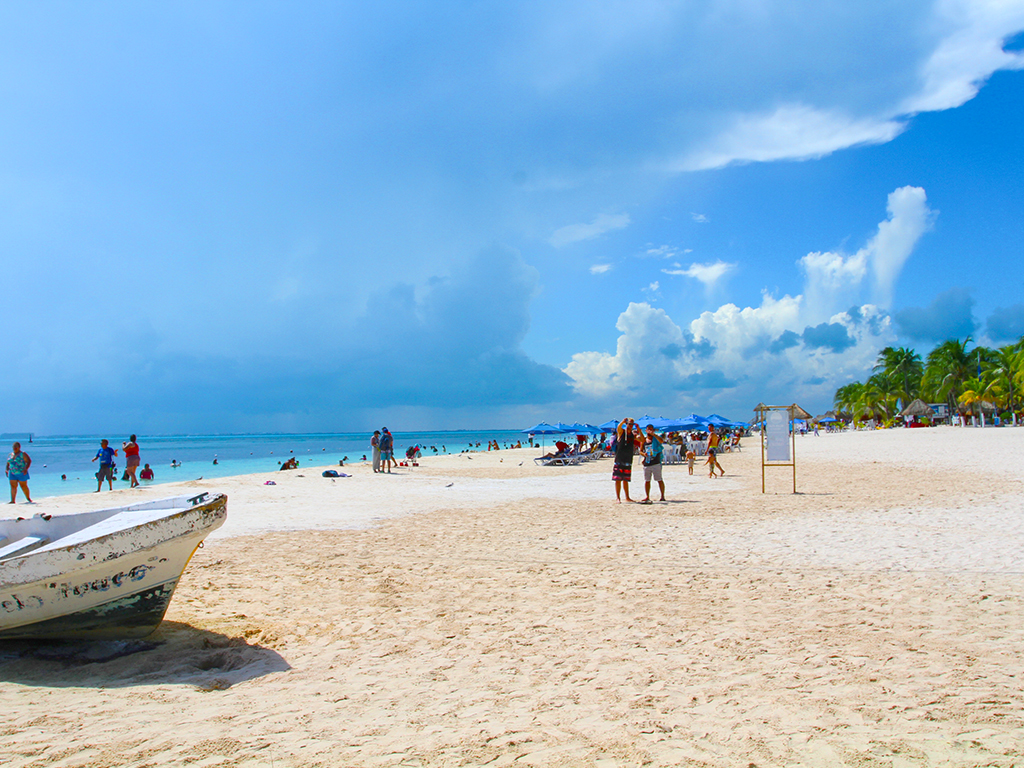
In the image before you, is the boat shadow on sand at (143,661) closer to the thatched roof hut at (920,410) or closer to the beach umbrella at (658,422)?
the beach umbrella at (658,422)

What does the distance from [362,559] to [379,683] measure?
412cm

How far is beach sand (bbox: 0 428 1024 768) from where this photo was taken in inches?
126

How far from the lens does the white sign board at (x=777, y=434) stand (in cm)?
1470

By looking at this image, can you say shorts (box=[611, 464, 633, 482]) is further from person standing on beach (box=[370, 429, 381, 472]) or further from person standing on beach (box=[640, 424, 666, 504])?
person standing on beach (box=[370, 429, 381, 472])

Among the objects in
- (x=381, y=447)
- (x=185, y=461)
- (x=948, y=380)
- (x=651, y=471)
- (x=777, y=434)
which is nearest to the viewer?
(x=651, y=471)

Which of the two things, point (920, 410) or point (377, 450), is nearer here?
point (377, 450)

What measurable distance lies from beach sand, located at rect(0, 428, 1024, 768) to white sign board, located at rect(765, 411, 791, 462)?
4.99 meters

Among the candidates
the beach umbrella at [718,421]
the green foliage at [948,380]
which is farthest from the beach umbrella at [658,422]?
the green foliage at [948,380]

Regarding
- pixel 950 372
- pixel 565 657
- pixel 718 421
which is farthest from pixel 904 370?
pixel 565 657

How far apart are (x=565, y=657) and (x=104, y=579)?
350 cm

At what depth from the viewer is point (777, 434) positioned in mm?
14891

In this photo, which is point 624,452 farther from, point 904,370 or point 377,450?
point 904,370

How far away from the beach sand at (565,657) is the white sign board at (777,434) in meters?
4.99

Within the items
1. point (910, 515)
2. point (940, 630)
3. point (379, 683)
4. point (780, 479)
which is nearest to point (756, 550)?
point (940, 630)
